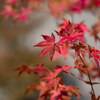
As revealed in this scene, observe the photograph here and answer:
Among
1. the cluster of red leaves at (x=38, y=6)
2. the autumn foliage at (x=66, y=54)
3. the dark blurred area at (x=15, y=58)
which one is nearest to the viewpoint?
the autumn foliage at (x=66, y=54)

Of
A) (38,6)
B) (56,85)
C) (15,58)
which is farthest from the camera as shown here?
(15,58)

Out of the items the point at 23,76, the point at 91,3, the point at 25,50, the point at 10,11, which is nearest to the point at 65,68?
the point at 10,11

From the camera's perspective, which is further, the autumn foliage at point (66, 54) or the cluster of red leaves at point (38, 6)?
the cluster of red leaves at point (38, 6)

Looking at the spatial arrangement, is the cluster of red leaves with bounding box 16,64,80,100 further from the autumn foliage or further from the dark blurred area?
the dark blurred area

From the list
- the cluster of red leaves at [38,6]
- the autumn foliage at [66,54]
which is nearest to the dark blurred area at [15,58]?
the cluster of red leaves at [38,6]

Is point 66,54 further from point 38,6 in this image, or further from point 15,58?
point 15,58

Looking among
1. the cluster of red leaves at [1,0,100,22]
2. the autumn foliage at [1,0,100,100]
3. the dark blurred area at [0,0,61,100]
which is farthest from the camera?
the dark blurred area at [0,0,61,100]


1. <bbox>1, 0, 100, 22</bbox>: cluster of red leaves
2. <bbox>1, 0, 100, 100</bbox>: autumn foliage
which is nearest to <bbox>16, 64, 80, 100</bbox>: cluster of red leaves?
<bbox>1, 0, 100, 100</bbox>: autumn foliage

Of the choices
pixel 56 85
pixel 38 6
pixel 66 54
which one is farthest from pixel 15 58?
pixel 56 85

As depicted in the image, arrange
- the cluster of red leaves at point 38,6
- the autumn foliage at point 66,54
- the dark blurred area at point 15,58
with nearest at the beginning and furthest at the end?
the autumn foliage at point 66,54, the cluster of red leaves at point 38,6, the dark blurred area at point 15,58

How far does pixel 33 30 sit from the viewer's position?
4.22 m

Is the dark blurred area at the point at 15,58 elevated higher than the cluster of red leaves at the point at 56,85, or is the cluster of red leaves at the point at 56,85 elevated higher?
the dark blurred area at the point at 15,58

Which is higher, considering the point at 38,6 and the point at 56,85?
the point at 38,6

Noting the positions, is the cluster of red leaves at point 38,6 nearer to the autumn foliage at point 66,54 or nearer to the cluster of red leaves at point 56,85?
the autumn foliage at point 66,54
